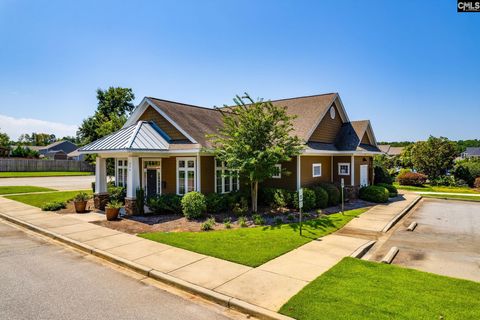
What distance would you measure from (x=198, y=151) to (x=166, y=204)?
11.1 feet

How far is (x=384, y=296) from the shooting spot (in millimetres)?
6125

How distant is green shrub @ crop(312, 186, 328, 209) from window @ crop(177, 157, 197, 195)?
23.5 feet

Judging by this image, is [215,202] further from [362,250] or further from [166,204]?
[362,250]

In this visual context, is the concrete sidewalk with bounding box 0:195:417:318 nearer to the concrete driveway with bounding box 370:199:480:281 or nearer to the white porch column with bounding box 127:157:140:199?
the concrete driveway with bounding box 370:199:480:281

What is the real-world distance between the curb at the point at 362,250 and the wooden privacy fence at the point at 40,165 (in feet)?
210

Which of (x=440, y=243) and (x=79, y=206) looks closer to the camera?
(x=440, y=243)

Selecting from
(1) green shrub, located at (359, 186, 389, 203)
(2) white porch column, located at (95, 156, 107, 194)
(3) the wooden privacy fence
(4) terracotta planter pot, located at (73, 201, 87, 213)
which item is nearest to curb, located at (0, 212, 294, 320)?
(4) terracotta planter pot, located at (73, 201, 87, 213)

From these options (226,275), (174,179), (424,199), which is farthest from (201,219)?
(424,199)

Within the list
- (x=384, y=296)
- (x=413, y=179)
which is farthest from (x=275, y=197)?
(x=413, y=179)

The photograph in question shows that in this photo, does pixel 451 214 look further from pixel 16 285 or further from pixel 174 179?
pixel 16 285

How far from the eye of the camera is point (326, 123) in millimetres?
21078

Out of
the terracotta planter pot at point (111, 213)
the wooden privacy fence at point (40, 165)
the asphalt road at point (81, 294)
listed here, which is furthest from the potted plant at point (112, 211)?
the wooden privacy fence at point (40, 165)

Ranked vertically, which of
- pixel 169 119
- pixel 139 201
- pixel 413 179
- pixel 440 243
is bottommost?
pixel 440 243

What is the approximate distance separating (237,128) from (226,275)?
8.77m
